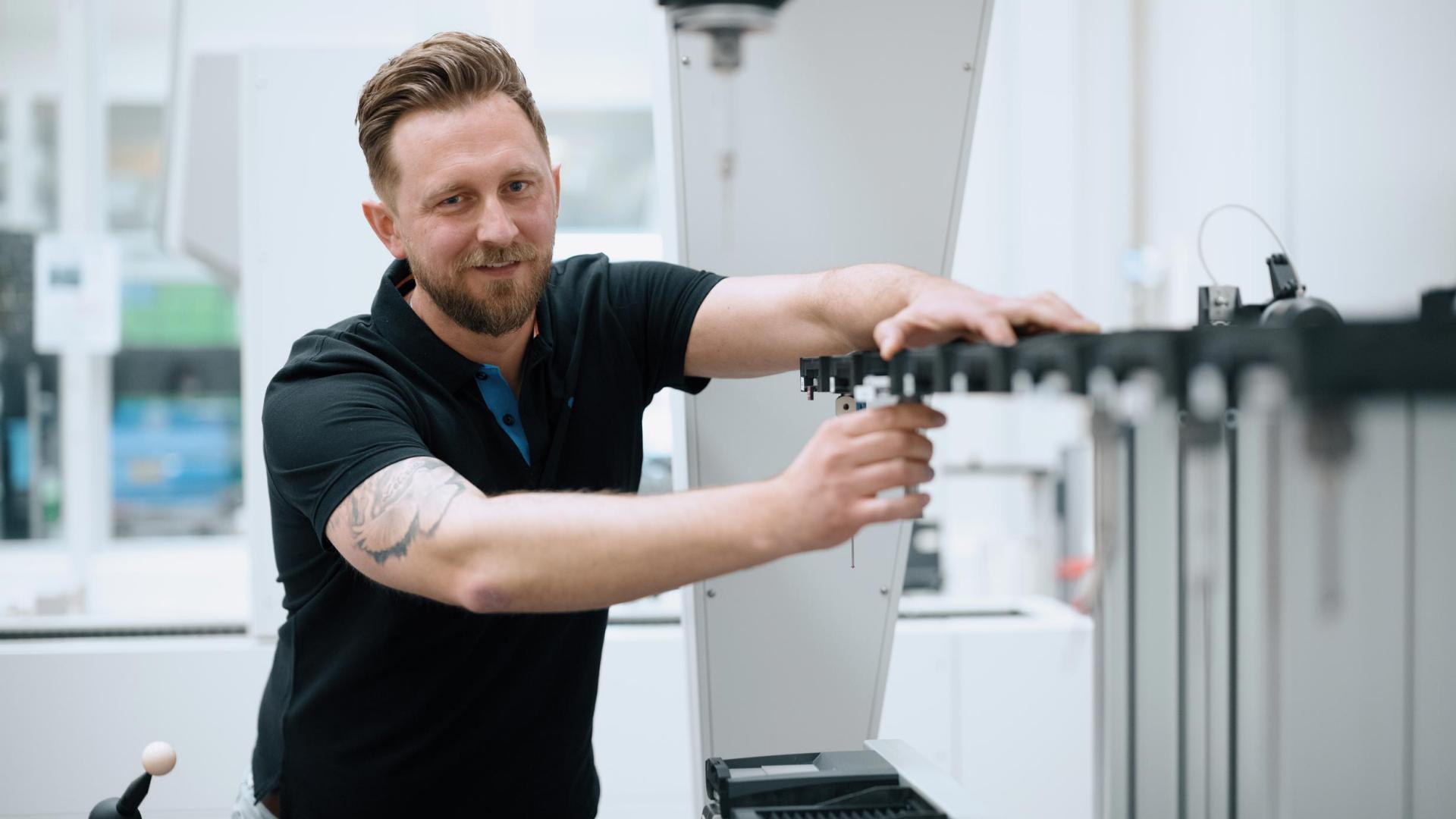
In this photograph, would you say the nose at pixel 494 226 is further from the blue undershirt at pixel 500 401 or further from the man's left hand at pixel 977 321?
the man's left hand at pixel 977 321

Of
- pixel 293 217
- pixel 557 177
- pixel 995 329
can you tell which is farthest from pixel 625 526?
pixel 293 217

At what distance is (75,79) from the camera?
360 cm

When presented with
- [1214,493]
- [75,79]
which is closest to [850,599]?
[1214,493]

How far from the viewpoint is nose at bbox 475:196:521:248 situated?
1224mm

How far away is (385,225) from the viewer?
4.60 ft

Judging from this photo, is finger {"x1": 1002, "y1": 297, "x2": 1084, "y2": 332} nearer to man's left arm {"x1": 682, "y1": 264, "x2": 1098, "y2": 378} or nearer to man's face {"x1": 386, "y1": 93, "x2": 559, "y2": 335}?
man's left arm {"x1": 682, "y1": 264, "x2": 1098, "y2": 378}

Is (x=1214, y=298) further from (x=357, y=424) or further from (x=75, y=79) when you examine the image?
(x=75, y=79)

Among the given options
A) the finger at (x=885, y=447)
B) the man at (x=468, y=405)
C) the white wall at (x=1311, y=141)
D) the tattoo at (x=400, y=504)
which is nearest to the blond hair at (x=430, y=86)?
the man at (x=468, y=405)

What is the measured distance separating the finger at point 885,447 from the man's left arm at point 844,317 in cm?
9

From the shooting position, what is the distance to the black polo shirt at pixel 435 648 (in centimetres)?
125

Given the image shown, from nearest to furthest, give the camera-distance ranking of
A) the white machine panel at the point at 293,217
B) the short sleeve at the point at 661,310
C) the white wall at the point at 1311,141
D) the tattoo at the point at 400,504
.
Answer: the tattoo at the point at 400,504 < the short sleeve at the point at 661,310 < the white machine panel at the point at 293,217 < the white wall at the point at 1311,141

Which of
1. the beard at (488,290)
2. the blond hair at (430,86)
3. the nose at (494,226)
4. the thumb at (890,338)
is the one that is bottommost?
the thumb at (890,338)

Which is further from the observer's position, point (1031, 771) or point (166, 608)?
point (166, 608)

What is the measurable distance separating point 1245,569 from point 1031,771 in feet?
5.01
